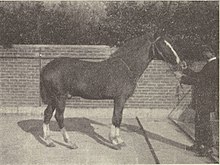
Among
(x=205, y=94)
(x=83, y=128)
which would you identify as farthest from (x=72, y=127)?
(x=205, y=94)

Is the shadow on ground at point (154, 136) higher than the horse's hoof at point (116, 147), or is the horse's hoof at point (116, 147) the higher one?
the horse's hoof at point (116, 147)

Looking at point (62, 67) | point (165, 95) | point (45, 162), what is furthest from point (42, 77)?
point (165, 95)

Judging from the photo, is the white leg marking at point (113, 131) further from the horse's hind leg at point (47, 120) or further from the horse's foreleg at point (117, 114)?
the horse's hind leg at point (47, 120)

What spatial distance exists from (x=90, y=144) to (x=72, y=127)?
55.4 inches

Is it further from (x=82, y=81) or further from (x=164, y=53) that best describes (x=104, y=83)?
(x=164, y=53)

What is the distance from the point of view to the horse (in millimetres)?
6137

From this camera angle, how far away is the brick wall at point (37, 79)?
898 cm

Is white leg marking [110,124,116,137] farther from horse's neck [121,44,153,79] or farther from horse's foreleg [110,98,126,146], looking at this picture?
horse's neck [121,44,153,79]

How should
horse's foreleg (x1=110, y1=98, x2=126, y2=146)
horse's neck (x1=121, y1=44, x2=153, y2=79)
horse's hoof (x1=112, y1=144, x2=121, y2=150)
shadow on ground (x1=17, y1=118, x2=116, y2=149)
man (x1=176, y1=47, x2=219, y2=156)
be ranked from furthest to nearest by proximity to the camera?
shadow on ground (x1=17, y1=118, x2=116, y2=149) < horse's hoof (x1=112, y1=144, x2=121, y2=150) < horse's foreleg (x1=110, y1=98, x2=126, y2=146) < horse's neck (x1=121, y1=44, x2=153, y2=79) < man (x1=176, y1=47, x2=219, y2=156)

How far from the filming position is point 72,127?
26.3 feet

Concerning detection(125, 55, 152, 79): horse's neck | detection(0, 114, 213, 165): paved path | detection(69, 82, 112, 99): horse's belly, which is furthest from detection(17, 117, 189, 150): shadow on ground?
detection(125, 55, 152, 79): horse's neck

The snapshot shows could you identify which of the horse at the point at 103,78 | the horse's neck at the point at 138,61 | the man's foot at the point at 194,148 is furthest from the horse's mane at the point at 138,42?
the man's foot at the point at 194,148

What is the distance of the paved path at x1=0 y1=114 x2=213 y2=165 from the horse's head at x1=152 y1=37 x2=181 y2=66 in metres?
1.45

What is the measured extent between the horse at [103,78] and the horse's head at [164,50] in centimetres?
4
